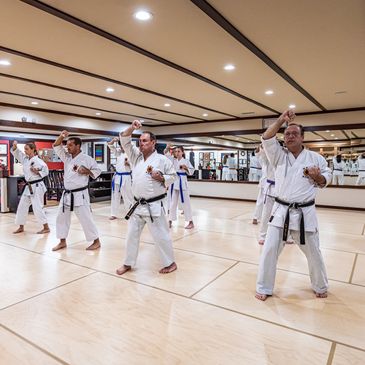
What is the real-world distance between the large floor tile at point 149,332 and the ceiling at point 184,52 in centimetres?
239

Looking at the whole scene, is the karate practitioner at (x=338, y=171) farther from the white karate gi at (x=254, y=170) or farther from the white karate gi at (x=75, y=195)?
the white karate gi at (x=75, y=195)

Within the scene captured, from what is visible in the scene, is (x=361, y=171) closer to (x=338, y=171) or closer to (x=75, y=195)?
(x=338, y=171)

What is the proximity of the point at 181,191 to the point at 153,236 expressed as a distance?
7.74ft

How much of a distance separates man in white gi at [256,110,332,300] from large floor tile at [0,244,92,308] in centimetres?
184

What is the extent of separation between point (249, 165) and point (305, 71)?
21.1ft

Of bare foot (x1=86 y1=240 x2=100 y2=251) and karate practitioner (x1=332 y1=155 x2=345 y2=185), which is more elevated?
karate practitioner (x1=332 y1=155 x2=345 y2=185)

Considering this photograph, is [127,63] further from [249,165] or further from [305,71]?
[249,165]

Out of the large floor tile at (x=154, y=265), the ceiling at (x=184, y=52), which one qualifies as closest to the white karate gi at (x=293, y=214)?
the large floor tile at (x=154, y=265)

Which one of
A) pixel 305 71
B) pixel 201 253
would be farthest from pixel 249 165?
pixel 201 253

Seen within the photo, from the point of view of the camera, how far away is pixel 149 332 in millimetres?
2070

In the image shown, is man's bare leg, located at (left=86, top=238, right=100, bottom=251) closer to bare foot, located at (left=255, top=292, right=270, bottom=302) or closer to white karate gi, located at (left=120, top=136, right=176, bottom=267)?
white karate gi, located at (left=120, top=136, right=176, bottom=267)

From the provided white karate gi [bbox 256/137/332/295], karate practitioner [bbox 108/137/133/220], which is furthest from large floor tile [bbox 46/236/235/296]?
karate practitioner [bbox 108/137/133/220]

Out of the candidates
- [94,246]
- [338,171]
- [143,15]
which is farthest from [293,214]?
[338,171]

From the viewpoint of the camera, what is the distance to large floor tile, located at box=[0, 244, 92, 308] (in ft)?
8.78
